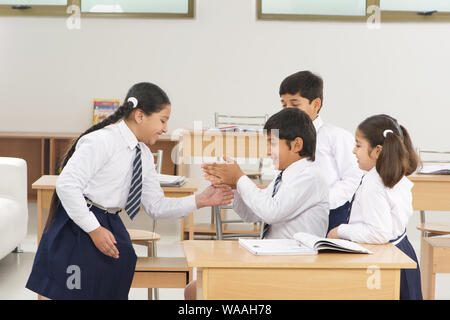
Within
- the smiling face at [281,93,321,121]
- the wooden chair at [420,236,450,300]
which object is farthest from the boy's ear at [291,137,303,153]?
the wooden chair at [420,236,450,300]

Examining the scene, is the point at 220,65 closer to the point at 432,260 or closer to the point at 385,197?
the point at 432,260

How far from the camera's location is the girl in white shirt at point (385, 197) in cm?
192

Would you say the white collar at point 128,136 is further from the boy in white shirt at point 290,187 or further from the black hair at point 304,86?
the black hair at point 304,86

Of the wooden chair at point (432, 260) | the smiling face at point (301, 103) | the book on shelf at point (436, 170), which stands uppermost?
the smiling face at point (301, 103)

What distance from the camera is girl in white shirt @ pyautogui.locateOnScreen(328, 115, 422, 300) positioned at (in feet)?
6.31

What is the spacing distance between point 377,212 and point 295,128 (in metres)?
0.38

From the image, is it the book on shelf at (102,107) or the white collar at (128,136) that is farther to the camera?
the book on shelf at (102,107)

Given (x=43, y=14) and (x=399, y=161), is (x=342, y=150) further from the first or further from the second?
(x=43, y=14)

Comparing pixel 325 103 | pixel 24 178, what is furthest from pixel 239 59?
pixel 24 178

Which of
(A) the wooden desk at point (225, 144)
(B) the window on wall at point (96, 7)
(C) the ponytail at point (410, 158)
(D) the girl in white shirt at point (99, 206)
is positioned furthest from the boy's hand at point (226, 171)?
(B) the window on wall at point (96, 7)

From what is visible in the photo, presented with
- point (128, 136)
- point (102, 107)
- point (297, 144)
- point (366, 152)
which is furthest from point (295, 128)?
point (102, 107)

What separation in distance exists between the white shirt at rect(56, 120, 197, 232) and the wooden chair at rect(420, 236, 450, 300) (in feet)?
4.62

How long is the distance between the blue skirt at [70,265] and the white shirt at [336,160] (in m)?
1.00

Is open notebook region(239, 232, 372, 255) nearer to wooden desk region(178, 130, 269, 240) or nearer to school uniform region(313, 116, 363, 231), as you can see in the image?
school uniform region(313, 116, 363, 231)
